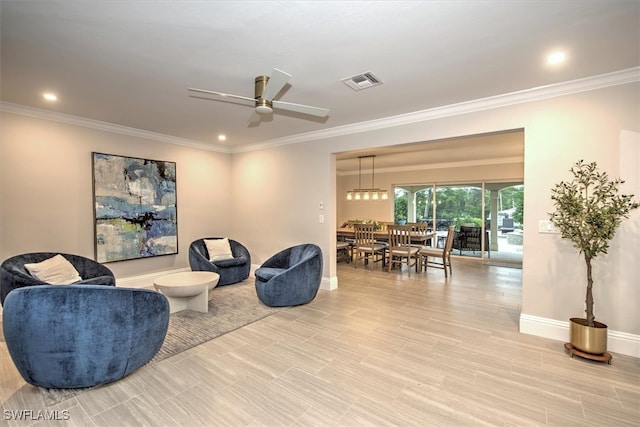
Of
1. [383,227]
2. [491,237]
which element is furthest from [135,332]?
[491,237]

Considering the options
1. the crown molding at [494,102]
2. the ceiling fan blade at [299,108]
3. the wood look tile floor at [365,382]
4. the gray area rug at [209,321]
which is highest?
the crown molding at [494,102]

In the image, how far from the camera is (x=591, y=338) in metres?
2.64

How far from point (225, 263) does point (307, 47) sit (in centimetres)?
384

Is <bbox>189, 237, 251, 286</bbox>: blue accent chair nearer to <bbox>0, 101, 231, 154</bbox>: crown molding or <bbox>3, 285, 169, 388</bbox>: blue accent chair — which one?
<bbox>0, 101, 231, 154</bbox>: crown molding

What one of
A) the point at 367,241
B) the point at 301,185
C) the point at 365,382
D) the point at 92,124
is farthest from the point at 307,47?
the point at 367,241

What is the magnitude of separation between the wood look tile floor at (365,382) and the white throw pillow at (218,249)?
2.12 metres

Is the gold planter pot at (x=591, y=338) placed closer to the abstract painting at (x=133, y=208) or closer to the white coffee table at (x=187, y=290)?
the white coffee table at (x=187, y=290)

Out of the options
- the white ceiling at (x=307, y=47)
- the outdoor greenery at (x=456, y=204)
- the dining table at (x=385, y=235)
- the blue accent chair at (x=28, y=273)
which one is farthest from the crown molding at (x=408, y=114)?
the outdoor greenery at (x=456, y=204)

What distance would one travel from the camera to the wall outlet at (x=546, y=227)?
310 centimetres

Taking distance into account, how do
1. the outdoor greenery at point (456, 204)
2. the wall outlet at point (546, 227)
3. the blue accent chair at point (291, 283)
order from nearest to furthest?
1. the wall outlet at point (546, 227)
2. the blue accent chair at point (291, 283)
3. the outdoor greenery at point (456, 204)

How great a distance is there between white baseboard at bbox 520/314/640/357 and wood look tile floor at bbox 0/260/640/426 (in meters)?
0.11

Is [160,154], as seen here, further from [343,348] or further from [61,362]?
[343,348]

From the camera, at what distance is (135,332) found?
228 cm

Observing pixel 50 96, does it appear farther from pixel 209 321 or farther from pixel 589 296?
pixel 589 296
